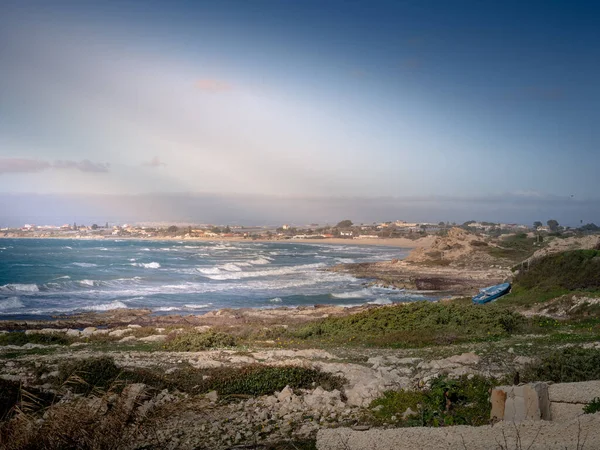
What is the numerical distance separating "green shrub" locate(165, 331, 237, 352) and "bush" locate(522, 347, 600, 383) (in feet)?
38.1

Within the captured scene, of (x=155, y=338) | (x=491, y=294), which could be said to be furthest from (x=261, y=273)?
(x=155, y=338)

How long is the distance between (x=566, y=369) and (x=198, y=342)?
1268cm

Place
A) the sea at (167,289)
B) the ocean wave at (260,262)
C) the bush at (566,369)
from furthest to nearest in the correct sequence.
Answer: the ocean wave at (260,262)
the sea at (167,289)
the bush at (566,369)

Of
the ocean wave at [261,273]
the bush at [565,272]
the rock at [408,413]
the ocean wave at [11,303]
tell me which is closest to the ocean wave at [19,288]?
the ocean wave at [11,303]

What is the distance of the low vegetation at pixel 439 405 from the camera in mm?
7620

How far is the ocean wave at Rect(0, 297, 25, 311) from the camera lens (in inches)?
1422

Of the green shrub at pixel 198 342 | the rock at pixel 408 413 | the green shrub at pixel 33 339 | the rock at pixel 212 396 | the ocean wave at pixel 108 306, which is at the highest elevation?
the rock at pixel 408 413

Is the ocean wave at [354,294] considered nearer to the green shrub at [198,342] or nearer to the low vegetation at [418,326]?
the low vegetation at [418,326]

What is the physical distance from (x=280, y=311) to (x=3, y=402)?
25.6 metres

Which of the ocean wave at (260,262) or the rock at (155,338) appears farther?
the ocean wave at (260,262)

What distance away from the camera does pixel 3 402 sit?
344 inches

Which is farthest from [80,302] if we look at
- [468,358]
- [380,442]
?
[380,442]

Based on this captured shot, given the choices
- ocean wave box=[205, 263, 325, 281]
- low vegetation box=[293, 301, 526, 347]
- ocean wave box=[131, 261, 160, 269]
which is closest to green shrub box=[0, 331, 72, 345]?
low vegetation box=[293, 301, 526, 347]

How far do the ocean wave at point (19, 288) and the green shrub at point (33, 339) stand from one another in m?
27.0
